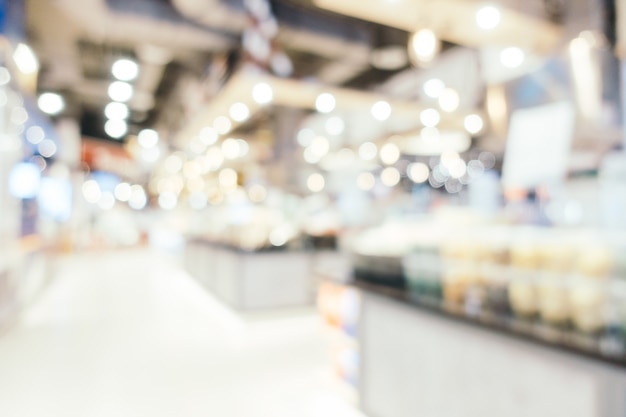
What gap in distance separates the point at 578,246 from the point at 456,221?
969 millimetres

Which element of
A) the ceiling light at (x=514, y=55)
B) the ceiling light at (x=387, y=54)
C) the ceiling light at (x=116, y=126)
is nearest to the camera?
the ceiling light at (x=514, y=55)

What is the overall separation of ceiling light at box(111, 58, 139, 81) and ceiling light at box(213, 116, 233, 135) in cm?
207

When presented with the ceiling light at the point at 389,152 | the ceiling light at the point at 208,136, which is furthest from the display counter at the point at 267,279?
the ceiling light at the point at 389,152

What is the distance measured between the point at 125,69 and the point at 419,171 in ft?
26.6

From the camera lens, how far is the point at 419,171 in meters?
12.9

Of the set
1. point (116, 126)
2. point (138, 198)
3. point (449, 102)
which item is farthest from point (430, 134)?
point (138, 198)

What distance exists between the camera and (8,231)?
21.0 feet

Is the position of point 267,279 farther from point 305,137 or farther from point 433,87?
point 305,137

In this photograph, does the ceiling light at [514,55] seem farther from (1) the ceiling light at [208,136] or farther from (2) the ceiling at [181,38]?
(1) the ceiling light at [208,136]

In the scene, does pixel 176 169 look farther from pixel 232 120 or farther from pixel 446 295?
→ pixel 446 295

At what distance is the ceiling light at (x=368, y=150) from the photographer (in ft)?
34.3

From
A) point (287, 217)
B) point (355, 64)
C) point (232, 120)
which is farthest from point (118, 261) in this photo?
point (355, 64)

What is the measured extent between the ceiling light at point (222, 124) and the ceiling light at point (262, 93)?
173cm

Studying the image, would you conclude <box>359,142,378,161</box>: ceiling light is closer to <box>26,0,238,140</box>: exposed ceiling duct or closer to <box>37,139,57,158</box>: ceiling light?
<box>26,0,238,140</box>: exposed ceiling duct
